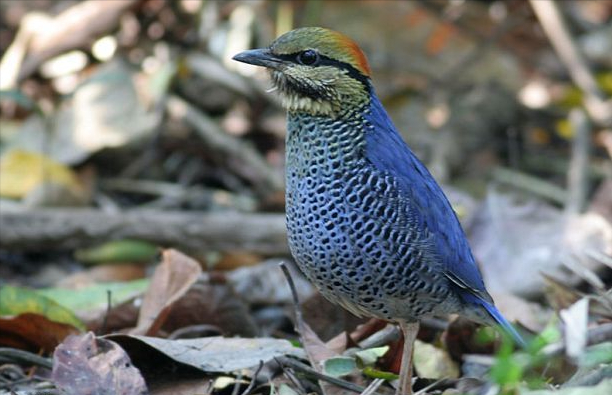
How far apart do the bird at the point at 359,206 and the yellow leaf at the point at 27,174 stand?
2763 millimetres

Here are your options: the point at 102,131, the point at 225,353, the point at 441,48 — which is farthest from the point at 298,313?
the point at 441,48

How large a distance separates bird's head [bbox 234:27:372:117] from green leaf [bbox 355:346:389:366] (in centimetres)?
90

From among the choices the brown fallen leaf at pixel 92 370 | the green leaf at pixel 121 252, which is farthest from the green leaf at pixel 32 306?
the green leaf at pixel 121 252

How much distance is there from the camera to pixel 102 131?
701 centimetres

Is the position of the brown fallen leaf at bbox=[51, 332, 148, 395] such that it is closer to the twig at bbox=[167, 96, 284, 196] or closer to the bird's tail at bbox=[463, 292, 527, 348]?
the bird's tail at bbox=[463, 292, 527, 348]

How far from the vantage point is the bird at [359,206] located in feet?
12.9

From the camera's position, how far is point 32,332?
4562 mm

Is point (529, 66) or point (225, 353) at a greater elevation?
point (529, 66)

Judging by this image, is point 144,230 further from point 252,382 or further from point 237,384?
point 252,382

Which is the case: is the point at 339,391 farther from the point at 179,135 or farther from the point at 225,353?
the point at 179,135

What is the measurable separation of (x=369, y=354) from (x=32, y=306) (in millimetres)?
1418

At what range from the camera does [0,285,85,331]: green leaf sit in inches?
181

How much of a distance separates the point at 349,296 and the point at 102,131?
3.44 m

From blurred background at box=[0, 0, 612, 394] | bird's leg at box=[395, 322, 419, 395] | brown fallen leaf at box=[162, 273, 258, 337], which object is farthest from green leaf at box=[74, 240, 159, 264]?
bird's leg at box=[395, 322, 419, 395]
